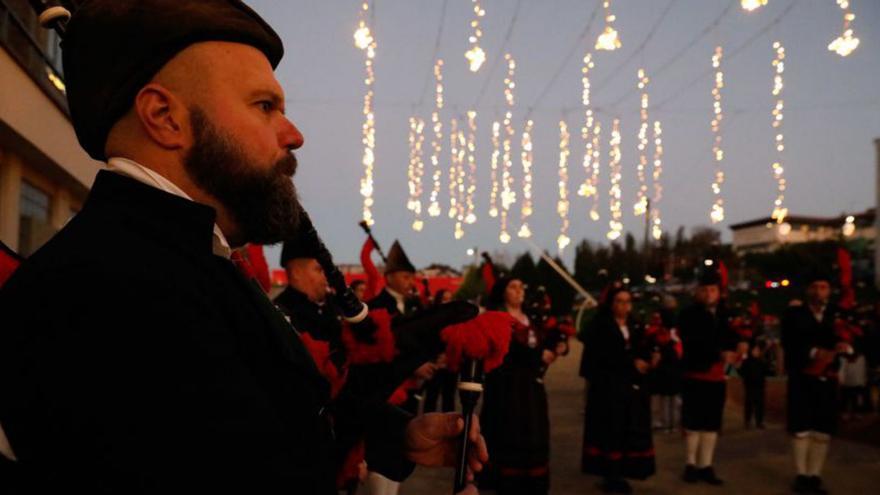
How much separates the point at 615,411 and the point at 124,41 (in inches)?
262

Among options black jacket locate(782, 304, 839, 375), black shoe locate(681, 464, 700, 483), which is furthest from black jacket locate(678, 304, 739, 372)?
black shoe locate(681, 464, 700, 483)

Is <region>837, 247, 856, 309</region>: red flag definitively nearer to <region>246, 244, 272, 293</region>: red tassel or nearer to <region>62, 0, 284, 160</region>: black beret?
<region>246, 244, 272, 293</region>: red tassel

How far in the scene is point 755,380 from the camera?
1021 cm

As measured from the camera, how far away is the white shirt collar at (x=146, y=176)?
3.90 feet

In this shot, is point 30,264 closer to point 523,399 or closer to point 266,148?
point 266,148

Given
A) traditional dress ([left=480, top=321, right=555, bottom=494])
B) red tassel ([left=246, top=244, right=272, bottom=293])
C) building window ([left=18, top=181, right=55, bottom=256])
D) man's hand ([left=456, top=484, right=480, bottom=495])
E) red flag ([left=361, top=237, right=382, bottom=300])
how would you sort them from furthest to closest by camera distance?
building window ([left=18, top=181, right=55, bottom=256]) < traditional dress ([left=480, top=321, right=555, bottom=494]) < red flag ([left=361, top=237, right=382, bottom=300]) < red tassel ([left=246, top=244, right=272, bottom=293]) < man's hand ([left=456, top=484, right=480, bottom=495])

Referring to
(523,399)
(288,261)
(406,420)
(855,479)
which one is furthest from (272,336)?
(855,479)

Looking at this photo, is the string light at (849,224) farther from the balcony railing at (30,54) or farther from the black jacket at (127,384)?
the black jacket at (127,384)

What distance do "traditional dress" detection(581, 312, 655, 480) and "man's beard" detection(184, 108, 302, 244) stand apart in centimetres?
626

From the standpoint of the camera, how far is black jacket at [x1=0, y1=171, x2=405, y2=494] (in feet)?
2.88

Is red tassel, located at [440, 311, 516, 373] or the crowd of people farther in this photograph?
red tassel, located at [440, 311, 516, 373]

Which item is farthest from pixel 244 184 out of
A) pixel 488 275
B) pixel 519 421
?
pixel 488 275

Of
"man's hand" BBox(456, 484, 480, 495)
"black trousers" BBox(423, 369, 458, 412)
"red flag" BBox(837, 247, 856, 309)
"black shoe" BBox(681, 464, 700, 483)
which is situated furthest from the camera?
"black trousers" BBox(423, 369, 458, 412)

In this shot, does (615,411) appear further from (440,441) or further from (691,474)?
(440,441)
